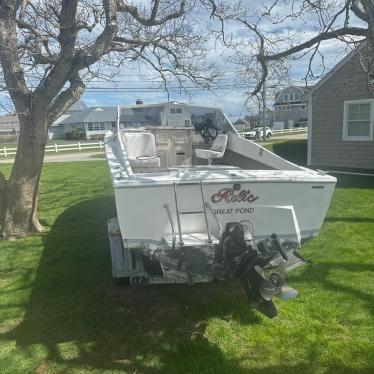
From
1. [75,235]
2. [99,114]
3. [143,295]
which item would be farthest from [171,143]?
[99,114]

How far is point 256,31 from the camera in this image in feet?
26.5

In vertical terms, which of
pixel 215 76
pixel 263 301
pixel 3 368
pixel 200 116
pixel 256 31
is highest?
pixel 256 31

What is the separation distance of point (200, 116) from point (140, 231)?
15.7ft

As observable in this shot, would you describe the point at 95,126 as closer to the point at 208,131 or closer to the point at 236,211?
the point at 208,131

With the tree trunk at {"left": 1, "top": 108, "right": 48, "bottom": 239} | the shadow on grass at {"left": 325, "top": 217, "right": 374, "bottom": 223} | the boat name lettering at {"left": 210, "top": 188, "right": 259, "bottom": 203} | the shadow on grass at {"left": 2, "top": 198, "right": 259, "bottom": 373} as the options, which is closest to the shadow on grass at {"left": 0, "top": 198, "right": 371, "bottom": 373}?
the shadow on grass at {"left": 2, "top": 198, "right": 259, "bottom": 373}

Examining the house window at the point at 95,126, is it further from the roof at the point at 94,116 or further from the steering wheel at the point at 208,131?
the steering wheel at the point at 208,131

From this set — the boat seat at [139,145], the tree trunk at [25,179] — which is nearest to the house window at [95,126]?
the tree trunk at [25,179]

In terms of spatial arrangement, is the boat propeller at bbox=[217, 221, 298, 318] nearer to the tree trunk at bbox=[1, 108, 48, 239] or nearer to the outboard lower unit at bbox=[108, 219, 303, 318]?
the outboard lower unit at bbox=[108, 219, 303, 318]

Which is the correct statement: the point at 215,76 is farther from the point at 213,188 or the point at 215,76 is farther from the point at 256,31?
the point at 213,188

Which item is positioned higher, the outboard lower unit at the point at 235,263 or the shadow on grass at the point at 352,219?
the outboard lower unit at the point at 235,263

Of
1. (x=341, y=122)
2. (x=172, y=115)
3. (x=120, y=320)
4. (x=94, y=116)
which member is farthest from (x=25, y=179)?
(x=94, y=116)

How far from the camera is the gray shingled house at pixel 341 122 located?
43.5 ft

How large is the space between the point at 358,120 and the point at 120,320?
39.2 ft

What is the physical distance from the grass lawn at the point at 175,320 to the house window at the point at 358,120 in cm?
779
